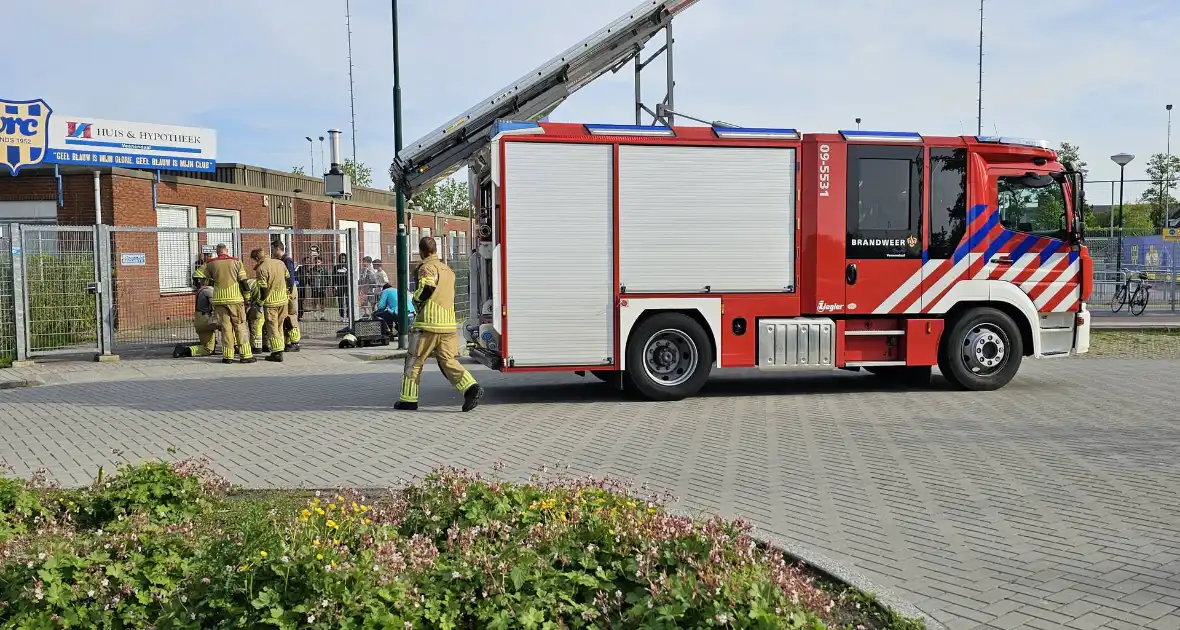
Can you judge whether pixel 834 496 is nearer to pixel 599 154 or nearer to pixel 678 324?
pixel 678 324

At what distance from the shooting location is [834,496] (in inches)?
249

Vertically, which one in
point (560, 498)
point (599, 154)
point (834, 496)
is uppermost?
point (599, 154)

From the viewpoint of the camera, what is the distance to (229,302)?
14.8m

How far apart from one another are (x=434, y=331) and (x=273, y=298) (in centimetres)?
Answer: 663

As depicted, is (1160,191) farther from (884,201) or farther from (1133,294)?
(884,201)

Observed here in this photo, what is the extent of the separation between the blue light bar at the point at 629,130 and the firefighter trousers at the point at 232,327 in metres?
7.59

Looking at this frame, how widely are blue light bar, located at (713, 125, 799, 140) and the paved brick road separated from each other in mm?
3088

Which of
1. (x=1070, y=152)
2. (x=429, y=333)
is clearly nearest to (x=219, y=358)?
(x=429, y=333)

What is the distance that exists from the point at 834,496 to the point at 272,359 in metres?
11.3

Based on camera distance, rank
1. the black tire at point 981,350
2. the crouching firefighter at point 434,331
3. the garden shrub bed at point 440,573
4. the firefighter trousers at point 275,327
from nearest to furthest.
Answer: the garden shrub bed at point 440,573 < the crouching firefighter at point 434,331 < the black tire at point 981,350 < the firefighter trousers at point 275,327

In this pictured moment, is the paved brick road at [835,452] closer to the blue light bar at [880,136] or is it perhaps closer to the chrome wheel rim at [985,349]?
the chrome wheel rim at [985,349]

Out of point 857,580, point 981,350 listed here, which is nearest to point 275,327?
point 981,350

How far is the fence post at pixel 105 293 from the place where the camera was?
15219 millimetres

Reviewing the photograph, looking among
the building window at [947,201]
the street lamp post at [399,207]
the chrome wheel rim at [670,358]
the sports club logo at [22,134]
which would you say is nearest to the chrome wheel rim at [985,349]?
the building window at [947,201]
